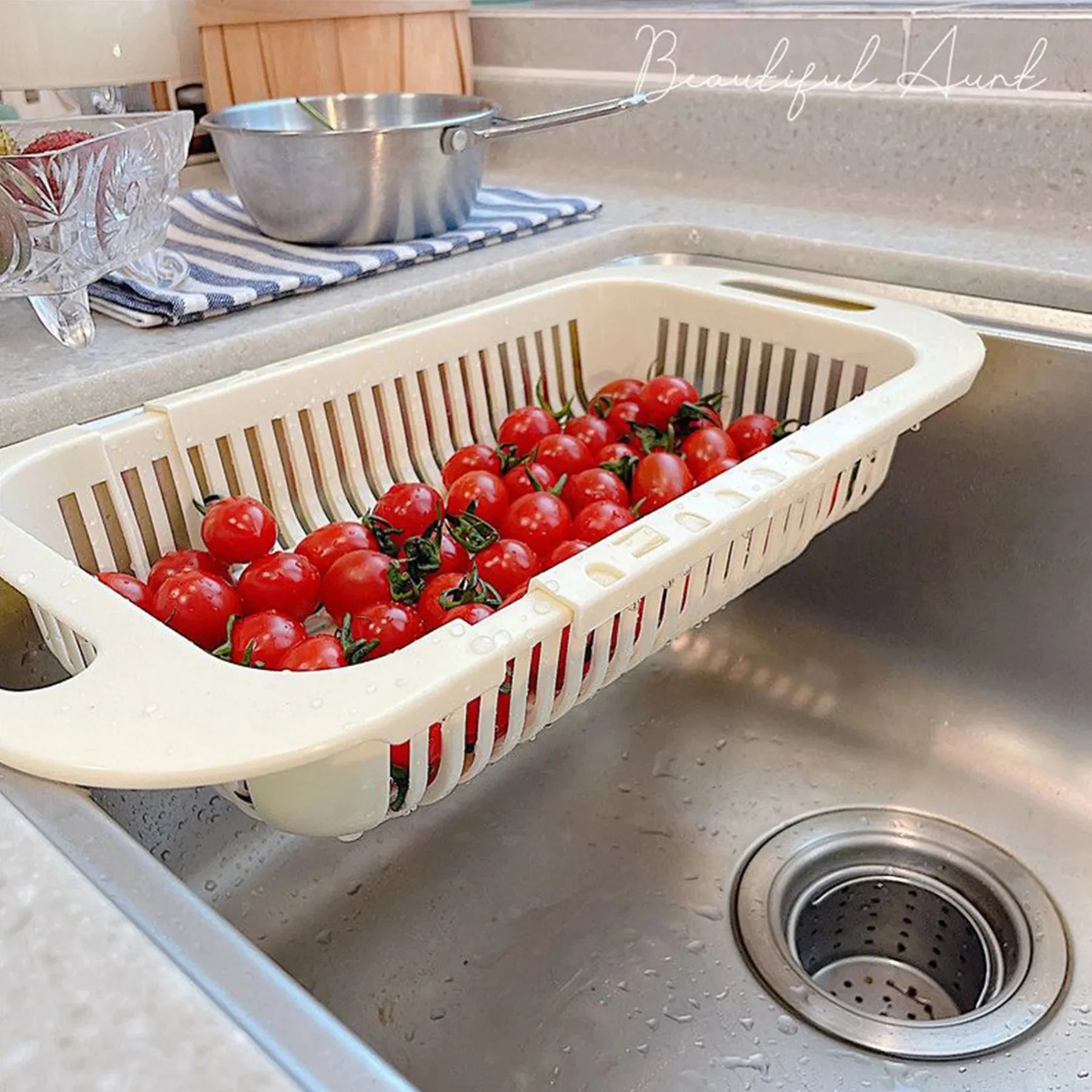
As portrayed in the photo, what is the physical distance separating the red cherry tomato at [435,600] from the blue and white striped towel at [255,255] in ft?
0.87

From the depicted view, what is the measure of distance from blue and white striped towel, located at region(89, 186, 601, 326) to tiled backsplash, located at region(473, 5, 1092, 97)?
0.20 meters

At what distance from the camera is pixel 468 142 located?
0.82 m

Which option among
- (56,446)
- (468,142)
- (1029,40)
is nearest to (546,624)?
(56,446)

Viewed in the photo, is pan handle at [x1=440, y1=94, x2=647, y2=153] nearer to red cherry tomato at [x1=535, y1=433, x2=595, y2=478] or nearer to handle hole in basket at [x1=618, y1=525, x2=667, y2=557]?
red cherry tomato at [x1=535, y1=433, x2=595, y2=478]

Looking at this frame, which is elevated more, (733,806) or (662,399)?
(662,399)

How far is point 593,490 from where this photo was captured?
69cm

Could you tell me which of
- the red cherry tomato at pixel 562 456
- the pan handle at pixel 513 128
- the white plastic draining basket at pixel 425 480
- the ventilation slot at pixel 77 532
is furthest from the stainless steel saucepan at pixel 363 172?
the ventilation slot at pixel 77 532

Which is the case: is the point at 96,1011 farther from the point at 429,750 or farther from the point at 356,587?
the point at 356,587

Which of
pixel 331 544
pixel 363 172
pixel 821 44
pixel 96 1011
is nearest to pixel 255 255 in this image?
pixel 363 172

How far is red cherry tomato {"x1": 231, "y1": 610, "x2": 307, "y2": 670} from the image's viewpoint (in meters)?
0.51

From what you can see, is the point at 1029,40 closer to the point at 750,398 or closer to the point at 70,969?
the point at 750,398

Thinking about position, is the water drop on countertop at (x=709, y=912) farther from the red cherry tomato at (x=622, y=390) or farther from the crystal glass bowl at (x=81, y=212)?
the crystal glass bowl at (x=81, y=212)

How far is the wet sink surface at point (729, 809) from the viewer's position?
2.00 feet

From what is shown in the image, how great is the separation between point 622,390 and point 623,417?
0.10 feet
